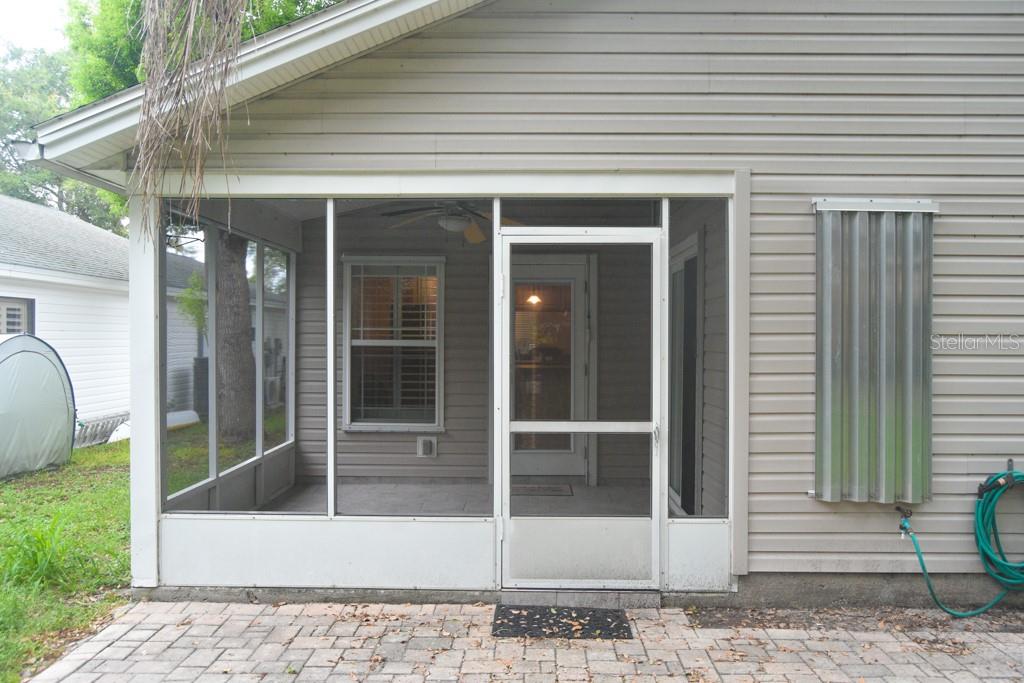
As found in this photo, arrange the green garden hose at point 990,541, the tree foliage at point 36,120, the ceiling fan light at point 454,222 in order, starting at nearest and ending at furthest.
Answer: the green garden hose at point 990,541 < the ceiling fan light at point 454,222 < the tree foliage at point 36,120

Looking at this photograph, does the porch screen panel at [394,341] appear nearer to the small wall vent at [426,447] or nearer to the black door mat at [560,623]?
the small wall vent at [426,447]

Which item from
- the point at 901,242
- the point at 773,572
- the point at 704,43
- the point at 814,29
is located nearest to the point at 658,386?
the point at 773,572

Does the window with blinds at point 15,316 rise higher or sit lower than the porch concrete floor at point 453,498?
higher

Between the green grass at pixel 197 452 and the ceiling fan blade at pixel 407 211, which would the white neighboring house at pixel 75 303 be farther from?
the ceiling fan blade at pixel 407 211

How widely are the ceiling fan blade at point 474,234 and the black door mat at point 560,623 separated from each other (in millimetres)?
3008

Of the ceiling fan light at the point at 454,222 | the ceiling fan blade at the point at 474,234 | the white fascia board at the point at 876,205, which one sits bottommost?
the white fascia board at the point at 876,205

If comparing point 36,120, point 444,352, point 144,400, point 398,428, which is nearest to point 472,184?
point 144,400

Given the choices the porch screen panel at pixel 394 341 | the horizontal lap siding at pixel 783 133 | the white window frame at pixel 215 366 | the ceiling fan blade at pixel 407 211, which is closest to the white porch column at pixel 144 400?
the white window frame at pixel 215 366

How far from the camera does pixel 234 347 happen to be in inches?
211

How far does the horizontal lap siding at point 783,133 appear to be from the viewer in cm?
374

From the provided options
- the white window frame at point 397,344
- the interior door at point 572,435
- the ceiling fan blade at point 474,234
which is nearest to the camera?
the interior door at point 572,435

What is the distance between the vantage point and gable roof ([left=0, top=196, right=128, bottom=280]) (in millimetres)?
9391

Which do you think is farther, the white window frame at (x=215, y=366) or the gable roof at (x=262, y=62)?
the white window frame at (x=215, y=366)

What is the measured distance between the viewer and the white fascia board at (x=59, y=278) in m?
8.69
